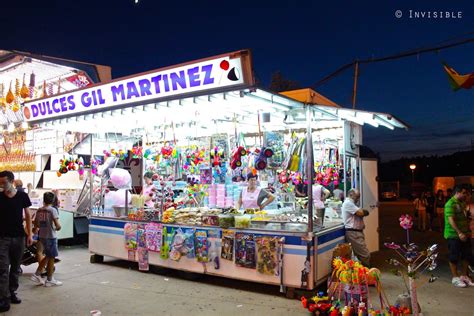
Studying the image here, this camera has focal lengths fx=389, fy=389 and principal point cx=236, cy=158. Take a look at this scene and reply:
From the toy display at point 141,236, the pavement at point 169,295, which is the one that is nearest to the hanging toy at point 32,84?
the pavement at point 169,295

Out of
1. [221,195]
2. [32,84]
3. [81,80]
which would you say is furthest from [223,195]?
[32,84]

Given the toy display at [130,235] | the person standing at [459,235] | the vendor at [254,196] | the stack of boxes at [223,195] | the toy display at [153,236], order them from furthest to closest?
the stack of boxes at [223,195]
the toy display at [130,235]
the vendor at [254,196]
the toy display at [153,236]
the person standing at [459,235]

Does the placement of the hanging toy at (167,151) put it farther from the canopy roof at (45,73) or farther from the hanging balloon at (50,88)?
the hanging balloon at (50,88)

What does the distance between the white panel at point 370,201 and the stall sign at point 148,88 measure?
4364mm

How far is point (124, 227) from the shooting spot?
7.78 meters

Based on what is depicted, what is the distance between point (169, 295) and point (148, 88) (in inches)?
128

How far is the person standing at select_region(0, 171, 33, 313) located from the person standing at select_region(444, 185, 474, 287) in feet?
22.0

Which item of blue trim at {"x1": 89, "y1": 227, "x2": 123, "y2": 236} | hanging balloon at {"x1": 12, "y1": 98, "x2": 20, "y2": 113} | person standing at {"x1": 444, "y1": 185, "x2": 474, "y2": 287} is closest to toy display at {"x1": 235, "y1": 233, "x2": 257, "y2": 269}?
blue trim at {"x1": 89, "y1": 227, "x2": 123, "y2": 236}

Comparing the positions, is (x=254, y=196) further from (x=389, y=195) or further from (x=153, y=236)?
(x=389, y=195)

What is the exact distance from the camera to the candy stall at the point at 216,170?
19.1 feet

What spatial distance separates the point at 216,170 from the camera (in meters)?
8.05

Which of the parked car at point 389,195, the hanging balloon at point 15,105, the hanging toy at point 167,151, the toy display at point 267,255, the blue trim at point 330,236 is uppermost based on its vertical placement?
the hanging balloon at point 15,105

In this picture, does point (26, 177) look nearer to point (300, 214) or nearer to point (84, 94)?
point (84, 94)

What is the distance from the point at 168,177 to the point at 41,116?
2901 millimetres
